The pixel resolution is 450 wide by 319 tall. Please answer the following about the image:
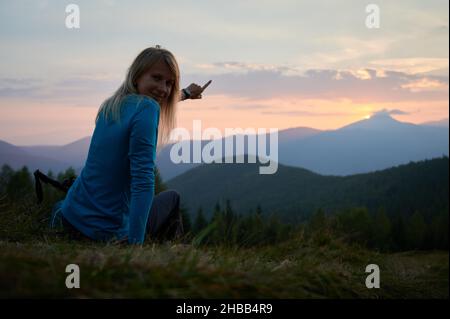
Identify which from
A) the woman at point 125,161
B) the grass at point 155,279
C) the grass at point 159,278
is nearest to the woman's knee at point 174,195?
the woman at point 125,161

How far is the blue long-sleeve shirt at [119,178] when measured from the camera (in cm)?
463

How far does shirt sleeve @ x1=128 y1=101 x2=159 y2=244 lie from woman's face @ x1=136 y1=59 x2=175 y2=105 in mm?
576

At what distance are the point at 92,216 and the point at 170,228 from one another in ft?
4.00

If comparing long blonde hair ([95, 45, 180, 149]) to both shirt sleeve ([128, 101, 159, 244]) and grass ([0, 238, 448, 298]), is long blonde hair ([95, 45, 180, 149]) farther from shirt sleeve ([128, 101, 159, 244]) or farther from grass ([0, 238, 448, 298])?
grass ([0, 238, 448, 298])

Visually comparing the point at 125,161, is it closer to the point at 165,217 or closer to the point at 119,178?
the point at 119,178

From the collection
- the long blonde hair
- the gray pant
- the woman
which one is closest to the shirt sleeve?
the woman

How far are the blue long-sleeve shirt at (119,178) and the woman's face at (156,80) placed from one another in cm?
39

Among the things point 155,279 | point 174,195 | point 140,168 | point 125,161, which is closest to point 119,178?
point 125,161

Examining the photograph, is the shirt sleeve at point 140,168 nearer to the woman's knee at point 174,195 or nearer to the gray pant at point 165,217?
the gray pant at point 165,217

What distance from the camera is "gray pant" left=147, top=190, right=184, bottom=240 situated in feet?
19.1

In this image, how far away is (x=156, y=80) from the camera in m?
5.22

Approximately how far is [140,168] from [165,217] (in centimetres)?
144

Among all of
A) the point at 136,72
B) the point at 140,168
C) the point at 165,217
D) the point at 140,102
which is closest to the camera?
the point at 140,168
